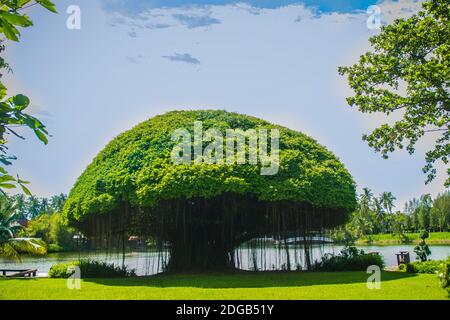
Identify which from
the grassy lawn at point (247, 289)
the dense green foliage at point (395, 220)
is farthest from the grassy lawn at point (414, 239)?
the grassy lawn at point (247, 289)

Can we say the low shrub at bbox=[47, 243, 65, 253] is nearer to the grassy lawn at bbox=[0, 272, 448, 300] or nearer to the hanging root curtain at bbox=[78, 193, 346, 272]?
the hanging root curtain at bbox=[78, 193, 346, 272]

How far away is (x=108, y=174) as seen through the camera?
1449 cm

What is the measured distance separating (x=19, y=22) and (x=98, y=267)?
46.4 ft

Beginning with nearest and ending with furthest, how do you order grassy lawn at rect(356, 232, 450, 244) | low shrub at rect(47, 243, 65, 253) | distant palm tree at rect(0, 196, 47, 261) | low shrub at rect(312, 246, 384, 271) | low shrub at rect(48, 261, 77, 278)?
low shrub at rect(312, 246, 384, 271)
low shrub at rect(48, 261, 77, 278)
distant palm tree at rect(0, 196, 47, 261)
low shrub at rect(47, 243, 65, 253)
grassy lawn at rect(356, 232, 450, 244)

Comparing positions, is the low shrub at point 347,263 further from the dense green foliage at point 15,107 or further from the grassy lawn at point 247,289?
the dense green foliage at point 15,107

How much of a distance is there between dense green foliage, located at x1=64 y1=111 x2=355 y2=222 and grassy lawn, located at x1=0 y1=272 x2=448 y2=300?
2497mm

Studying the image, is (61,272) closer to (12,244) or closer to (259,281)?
(259,281)

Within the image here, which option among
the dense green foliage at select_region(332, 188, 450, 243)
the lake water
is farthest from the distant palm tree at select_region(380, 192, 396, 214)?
the lake water

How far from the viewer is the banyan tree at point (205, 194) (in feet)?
44.2

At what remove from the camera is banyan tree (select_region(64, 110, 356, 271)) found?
1347 cm

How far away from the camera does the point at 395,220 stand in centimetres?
7388

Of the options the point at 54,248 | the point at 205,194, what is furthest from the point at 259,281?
the point at 54,248

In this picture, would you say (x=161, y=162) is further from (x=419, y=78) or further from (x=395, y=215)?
(x=395, y=215)
